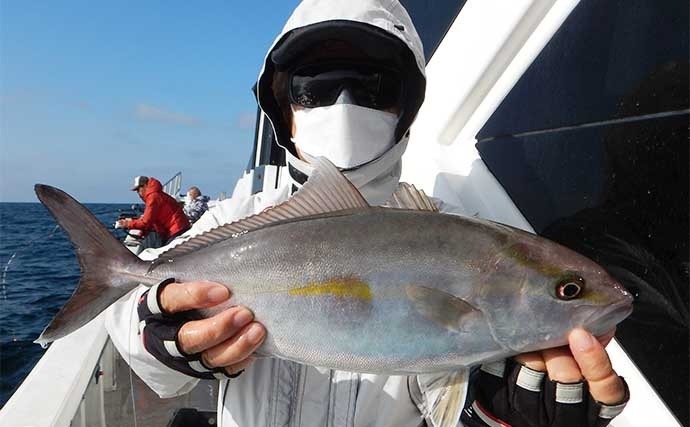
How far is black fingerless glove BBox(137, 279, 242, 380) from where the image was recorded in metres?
1.49

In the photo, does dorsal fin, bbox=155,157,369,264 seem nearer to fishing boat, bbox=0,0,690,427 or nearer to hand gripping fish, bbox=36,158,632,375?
hand gripping fish, bbox=36,158,632,375

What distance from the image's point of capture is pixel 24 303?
512 inches

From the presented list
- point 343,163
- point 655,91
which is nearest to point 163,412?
point 343,163

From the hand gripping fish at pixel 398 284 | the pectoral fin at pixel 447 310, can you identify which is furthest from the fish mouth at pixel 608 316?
the pectoral fin at pixel 447 310

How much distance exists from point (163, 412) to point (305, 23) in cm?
342

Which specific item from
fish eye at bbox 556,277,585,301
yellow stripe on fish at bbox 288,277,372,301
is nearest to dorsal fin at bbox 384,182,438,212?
yellow stripe on fish at bbox 288,277,372,301

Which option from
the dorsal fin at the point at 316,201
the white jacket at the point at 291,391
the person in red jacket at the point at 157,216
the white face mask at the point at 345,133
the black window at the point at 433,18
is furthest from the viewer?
the person in red jacket at the point at 157,216

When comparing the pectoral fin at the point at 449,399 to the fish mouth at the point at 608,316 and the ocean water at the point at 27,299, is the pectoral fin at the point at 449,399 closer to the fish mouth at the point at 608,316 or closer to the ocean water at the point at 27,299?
the fish mouth at the point at 608,316

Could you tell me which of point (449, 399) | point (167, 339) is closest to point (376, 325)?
point (449, 399)

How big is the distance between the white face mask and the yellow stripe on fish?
78 centimetres

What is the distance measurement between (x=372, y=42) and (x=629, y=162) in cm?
111

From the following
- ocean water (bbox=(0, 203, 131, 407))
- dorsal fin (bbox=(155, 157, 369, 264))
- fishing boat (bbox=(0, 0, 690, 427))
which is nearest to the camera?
dorsal fin (bbox=(155, 157, 369, 264))

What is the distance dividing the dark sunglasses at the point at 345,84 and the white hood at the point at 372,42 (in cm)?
7

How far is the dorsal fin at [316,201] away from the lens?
148cm
